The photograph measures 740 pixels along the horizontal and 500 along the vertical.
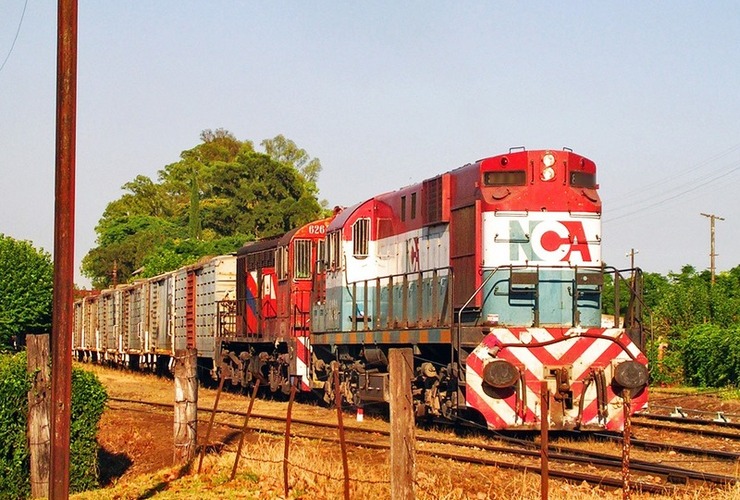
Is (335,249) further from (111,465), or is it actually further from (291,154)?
(291,154)

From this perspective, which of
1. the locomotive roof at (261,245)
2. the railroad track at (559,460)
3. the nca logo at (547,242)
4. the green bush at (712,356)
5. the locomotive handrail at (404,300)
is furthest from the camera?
the green bush at (712,356)

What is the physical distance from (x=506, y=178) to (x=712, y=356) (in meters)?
16.4

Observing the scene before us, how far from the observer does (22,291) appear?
37219 mm

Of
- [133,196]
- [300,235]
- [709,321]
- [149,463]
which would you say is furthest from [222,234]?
[149,463]

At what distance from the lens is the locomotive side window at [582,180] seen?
16219 millimetres

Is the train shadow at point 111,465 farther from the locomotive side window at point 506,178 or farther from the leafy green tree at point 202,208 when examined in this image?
the leafy green tree at point 202,208

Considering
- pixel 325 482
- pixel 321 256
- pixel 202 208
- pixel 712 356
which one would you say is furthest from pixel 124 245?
pixel 325 482

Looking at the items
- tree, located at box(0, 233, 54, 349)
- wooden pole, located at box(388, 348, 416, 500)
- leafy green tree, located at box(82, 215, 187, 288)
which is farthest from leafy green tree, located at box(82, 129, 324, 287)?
wooden pole, located at box(388, 348, 416, 500)

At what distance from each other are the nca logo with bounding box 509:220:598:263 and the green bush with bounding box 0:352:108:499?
256 inches

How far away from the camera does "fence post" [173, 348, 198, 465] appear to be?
45.3ft

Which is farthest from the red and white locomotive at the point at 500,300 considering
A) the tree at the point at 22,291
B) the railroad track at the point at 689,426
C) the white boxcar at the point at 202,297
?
the tree at the point at 22,291

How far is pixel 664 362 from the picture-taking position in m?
33.6

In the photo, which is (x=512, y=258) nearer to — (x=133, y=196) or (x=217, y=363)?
(x=217, y=363)

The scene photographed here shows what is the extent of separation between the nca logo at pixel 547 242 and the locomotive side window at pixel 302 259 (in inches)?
330
